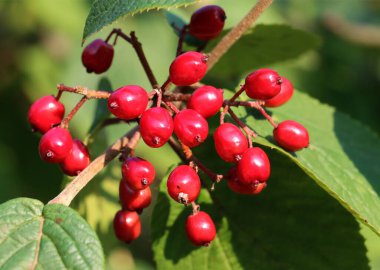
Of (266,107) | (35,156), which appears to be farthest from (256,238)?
(35,156)

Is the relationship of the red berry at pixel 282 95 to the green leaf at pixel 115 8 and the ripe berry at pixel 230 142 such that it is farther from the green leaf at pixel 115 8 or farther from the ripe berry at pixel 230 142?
the green leaf at pixel 115 8

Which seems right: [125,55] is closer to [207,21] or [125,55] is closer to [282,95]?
[207,21]

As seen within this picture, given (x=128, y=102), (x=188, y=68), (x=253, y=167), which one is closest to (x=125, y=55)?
(x=188, y=68)

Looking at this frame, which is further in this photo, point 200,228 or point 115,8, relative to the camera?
point 200,228

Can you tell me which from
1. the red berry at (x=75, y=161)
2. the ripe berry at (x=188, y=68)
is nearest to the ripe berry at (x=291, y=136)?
the ripe berry at (x=188, y=68)

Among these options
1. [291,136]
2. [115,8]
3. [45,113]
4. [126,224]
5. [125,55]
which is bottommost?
[125,55]

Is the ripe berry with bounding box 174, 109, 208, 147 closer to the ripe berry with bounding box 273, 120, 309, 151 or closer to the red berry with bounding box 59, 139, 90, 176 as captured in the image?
the ripe berry with bounding box 273, 120, 309, 151
